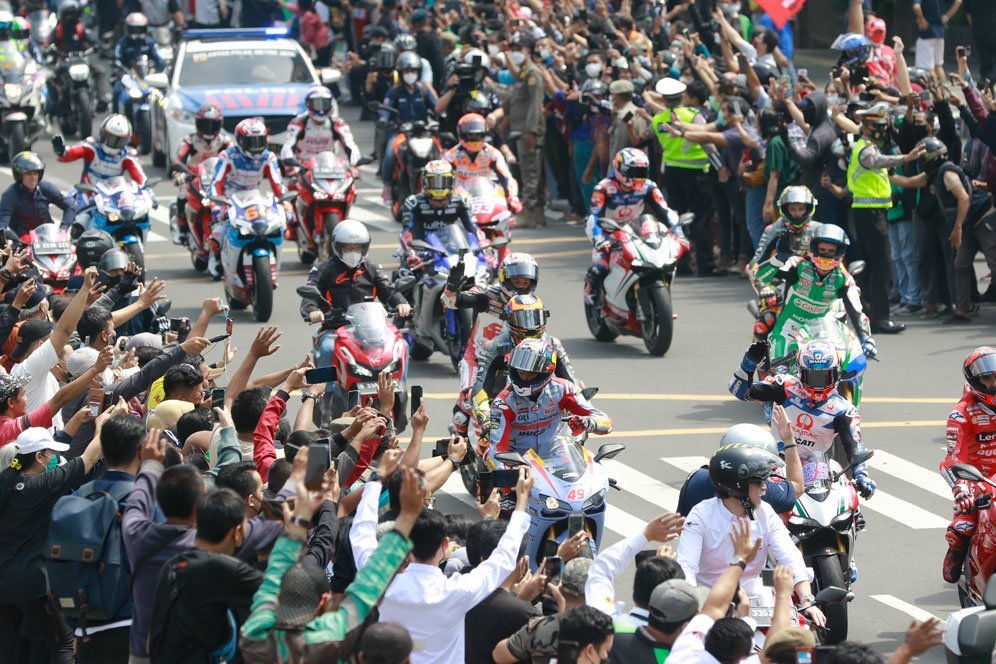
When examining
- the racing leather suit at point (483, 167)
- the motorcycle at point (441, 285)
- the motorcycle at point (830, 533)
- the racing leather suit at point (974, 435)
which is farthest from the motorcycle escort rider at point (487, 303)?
the racing leather suit at point (483, 167)

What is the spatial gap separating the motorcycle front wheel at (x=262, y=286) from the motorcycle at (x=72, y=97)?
12.8 meters

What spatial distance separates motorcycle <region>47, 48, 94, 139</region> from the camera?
31672mm

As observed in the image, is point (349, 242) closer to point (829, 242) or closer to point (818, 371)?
point (829, 242)

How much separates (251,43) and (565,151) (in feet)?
19.8

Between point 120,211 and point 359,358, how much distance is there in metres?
6.76

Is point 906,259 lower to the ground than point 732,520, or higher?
lower

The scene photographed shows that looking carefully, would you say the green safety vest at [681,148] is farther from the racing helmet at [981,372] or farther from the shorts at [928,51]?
the racing helmet at [981,372]

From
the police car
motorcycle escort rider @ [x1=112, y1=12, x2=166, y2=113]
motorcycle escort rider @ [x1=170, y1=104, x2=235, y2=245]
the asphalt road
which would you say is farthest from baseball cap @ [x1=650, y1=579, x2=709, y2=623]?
motorcycle escort rider @ [x1=112, y1=12, x2=166, y2=113]

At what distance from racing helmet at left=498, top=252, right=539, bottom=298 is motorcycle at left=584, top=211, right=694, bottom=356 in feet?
10.3

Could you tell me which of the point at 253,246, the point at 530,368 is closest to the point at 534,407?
the point at 530,368

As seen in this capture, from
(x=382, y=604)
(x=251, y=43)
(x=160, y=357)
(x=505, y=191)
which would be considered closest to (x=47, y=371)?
(x=160, y=357)

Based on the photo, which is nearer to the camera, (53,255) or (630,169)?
(53,255)

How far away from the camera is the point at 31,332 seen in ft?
40.5

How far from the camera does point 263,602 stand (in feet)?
23.7
